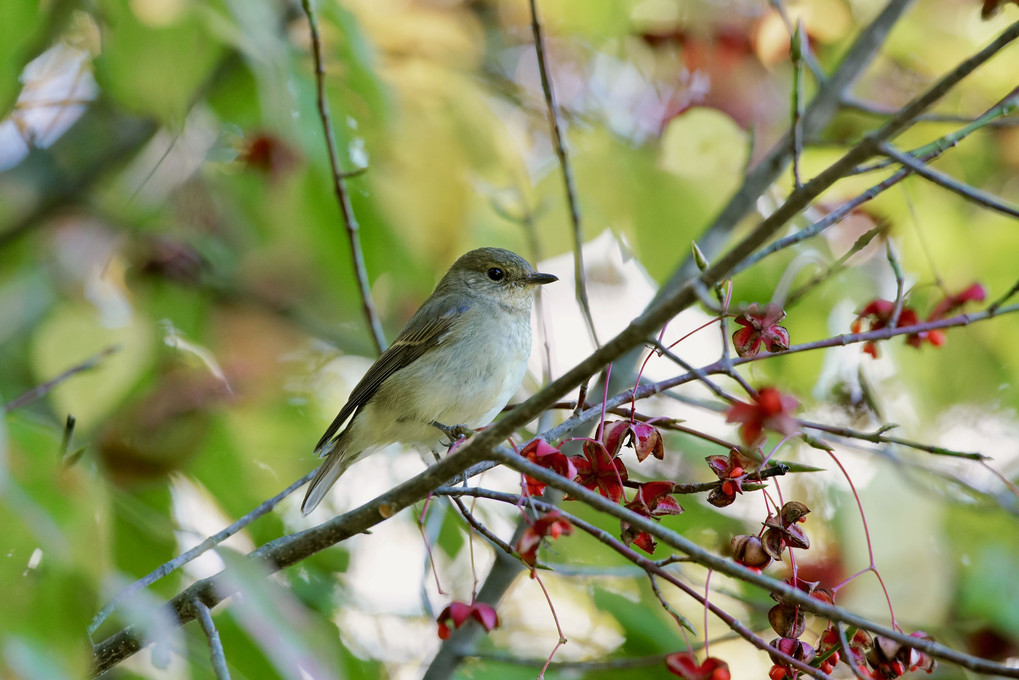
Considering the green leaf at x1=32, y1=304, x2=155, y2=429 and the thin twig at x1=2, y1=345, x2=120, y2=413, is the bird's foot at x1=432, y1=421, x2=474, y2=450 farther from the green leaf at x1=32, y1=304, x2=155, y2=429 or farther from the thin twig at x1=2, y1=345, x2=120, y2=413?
the thin twig at x1=2, y1=345, x2=120, y2=413

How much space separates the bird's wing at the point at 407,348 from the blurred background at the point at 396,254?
0.24 meters

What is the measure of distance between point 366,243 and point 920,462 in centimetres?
238

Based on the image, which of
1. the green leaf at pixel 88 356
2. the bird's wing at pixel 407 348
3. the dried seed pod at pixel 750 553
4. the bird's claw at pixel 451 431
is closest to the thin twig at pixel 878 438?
the dried seed pod at pixel 750 553

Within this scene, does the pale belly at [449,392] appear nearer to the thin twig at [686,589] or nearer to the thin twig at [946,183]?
the thin twig at [686,589]

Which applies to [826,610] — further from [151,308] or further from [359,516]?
[151,308]

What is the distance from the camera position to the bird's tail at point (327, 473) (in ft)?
12.5

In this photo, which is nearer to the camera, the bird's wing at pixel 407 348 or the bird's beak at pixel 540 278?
the bird's wing at pixel 407 348

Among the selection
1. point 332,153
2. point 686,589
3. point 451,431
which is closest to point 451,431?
point 451,431

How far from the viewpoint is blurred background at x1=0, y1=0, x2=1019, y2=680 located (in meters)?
2.72

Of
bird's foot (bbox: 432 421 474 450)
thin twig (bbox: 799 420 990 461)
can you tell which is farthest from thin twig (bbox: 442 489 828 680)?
bird's foot (bbox: 432 421 474 450)

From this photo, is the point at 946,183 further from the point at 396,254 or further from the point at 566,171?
the point at 396,254

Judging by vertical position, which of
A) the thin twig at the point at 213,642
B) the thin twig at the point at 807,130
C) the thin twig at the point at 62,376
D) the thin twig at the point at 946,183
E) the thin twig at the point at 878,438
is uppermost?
the thin twig at the point at 807,130

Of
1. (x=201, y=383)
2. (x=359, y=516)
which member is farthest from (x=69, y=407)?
Answer: (x=359, y=516)

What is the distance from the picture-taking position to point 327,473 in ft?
12.8
